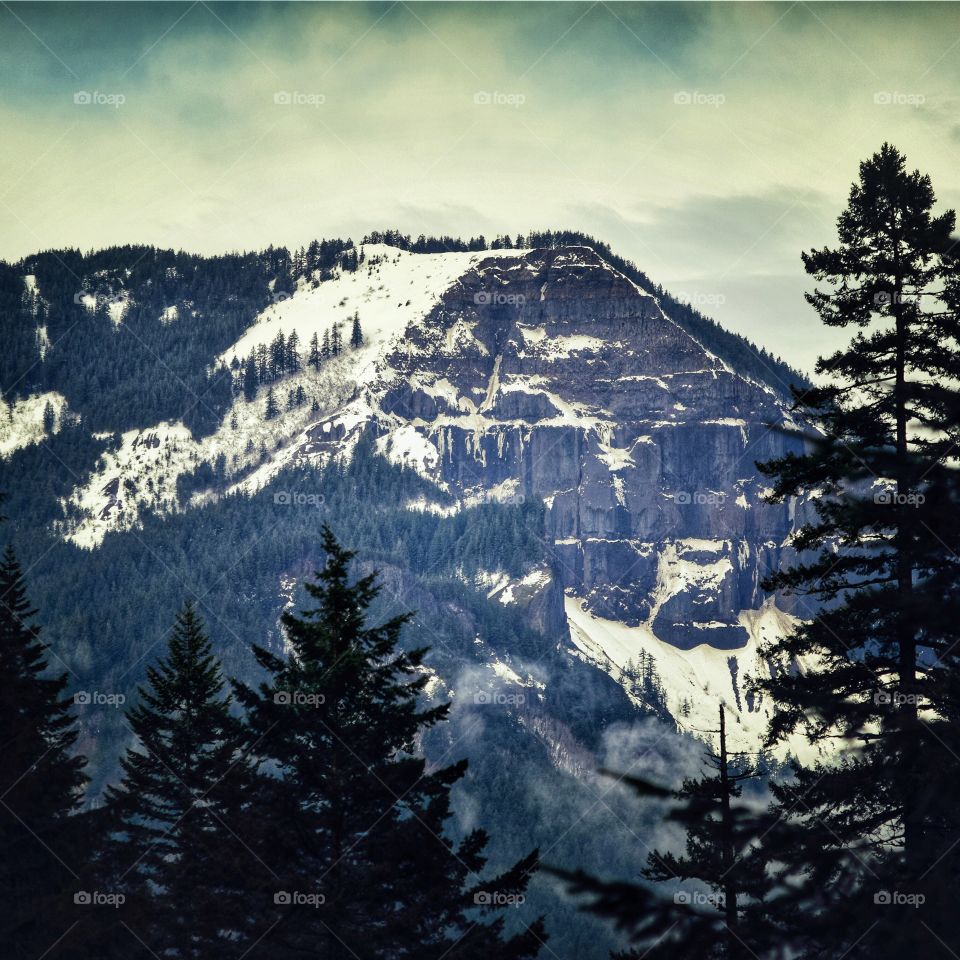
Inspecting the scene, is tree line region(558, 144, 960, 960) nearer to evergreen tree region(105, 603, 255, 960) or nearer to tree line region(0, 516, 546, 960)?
tree line region(0, 516, 546, 960)

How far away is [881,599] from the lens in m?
14.1

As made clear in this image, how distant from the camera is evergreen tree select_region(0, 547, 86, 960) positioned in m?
33.6

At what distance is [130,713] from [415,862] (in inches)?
708

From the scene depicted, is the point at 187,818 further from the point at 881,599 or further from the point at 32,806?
the point at 881,599

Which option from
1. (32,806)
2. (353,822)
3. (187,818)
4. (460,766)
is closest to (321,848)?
(353,822)

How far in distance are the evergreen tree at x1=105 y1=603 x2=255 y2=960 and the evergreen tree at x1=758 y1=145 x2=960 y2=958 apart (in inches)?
418

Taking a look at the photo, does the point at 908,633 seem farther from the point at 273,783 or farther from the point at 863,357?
the point at 273,783

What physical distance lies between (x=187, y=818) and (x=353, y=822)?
8856 mm

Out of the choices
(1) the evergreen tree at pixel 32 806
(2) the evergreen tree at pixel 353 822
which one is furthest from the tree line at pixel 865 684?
(1) the evergreen tree at pixel 32 806

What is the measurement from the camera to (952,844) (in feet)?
54.0

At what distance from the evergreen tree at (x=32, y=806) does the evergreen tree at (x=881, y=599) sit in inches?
715

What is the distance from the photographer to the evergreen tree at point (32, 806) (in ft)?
110

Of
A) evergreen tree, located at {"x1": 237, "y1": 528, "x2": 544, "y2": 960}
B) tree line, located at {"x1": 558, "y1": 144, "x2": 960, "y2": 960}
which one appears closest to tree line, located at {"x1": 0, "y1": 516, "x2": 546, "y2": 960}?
evergreen tree, located at {"x1": 237, "y1": 528, "x2": 544, "y2": 960}

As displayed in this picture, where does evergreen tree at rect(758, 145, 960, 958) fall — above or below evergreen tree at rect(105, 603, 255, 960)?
above
